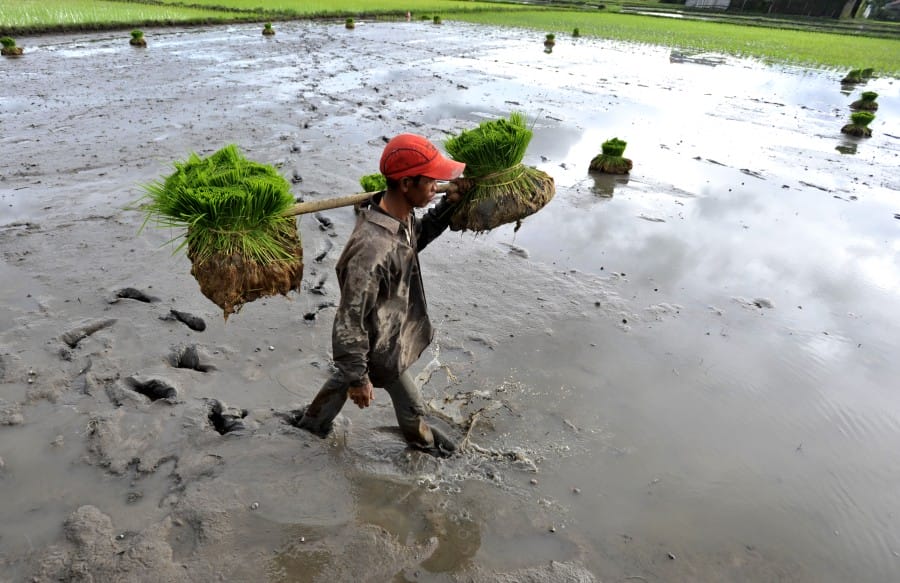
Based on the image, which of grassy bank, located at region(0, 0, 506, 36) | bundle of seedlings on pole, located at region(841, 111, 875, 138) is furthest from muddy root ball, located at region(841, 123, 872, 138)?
grassy bank, located at region(0, 0, 506, 36)

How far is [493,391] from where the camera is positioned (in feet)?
12.2

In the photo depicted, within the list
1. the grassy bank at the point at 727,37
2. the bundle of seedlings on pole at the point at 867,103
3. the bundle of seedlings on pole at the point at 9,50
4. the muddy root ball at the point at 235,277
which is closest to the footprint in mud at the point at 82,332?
the muddy root ball at the point at 235,277

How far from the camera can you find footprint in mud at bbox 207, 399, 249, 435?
3.20 metres

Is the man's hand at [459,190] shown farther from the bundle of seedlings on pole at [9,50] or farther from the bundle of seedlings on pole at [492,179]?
the bundle of seedlings on pole at [9,50]

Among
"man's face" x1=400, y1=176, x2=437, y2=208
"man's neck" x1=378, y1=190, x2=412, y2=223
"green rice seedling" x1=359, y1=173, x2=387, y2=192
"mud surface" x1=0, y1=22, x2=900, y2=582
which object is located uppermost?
"man's face" x1=400, y1=176, x2=437, y2=208

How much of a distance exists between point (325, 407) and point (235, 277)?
954 mm

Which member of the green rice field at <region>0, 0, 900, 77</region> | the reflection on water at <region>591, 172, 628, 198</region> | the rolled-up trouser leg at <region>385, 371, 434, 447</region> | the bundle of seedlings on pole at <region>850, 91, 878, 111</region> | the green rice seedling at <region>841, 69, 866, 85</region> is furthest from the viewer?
the green rice field at <region>0, 0, 900, 77</region>

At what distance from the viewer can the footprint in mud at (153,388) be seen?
11.1 feet

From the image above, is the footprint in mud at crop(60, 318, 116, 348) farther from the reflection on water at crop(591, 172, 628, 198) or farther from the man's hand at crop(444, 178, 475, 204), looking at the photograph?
the reflection on water at crop(591, 172, 628, 198)

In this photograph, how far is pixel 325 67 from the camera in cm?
1484

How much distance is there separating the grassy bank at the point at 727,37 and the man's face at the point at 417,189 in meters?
22.4

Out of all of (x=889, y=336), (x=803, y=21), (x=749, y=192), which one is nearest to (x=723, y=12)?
(x=803, y=21)

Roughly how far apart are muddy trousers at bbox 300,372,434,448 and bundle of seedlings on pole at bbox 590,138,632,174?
5985mm

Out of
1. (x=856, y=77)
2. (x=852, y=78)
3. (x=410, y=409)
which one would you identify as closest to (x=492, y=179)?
(x=410, y=409)
